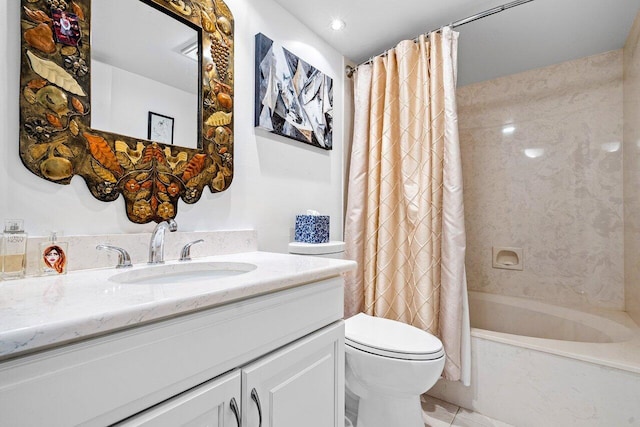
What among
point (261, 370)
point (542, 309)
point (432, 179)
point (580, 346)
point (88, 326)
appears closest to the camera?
point (88, 326)

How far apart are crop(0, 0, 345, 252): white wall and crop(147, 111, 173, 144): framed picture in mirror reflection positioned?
0.26 metres

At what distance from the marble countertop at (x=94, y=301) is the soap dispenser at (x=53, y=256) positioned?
0.11 feet

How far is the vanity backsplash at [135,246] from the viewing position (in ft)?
2.85

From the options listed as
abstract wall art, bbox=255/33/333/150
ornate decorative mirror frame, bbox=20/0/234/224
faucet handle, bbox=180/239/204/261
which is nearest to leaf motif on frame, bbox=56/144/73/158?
ornate decorative mirror frame, bbox=20/0/234/224

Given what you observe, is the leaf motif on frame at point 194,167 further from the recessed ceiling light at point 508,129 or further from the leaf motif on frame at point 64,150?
the recessed ceiling light at point 508,129

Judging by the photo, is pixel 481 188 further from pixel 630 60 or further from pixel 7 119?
pixel 7 119

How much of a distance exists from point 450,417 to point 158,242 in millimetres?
1701

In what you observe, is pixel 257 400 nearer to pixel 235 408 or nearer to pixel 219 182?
pixel 235 408

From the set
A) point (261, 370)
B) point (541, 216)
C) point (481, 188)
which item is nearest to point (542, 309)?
point (541, 216)

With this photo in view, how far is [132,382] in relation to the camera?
569 millimetres

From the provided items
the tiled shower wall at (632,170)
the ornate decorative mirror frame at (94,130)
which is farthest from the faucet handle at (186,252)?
the tiled shower wall at (632,170)

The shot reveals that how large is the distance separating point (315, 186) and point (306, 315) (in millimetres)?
1079

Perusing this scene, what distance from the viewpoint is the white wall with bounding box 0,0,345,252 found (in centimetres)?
85

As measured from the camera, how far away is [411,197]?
1.78 m
